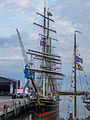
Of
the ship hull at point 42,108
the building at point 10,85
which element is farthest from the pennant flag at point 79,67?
the building at point 10,85

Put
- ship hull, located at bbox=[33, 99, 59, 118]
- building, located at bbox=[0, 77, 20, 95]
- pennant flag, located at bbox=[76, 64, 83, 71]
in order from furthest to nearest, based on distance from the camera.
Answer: building, located at bbox=[0, 77, 20, 95]
ship hull, located at bbox=[33, 99, 59, 118]
pennant flag, located at bbox=[76, 64, 83, 71]

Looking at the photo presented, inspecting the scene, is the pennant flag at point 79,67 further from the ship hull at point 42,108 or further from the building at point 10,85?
the building at point 10,85

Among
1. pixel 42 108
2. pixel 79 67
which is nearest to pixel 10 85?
pixel 42 108

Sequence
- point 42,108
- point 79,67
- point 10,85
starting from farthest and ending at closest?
point 10,85 < point 42,108 < point 79,67

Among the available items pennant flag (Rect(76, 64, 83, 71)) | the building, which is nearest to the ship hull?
pennant flag (Rect(76, 64, 83, 71))

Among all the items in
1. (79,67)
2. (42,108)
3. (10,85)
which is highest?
(79,67)

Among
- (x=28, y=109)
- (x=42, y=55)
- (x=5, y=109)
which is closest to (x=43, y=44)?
(x=42, y=55)

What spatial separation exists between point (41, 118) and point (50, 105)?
4729 mm

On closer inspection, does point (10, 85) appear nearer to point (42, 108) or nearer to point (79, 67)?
point (42, 108)

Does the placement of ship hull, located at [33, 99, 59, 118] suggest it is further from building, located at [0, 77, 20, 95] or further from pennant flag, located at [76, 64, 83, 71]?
building, located at [0, 77, 20, 95]

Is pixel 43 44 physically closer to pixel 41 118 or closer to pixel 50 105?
pixel 50 105

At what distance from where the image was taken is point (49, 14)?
58094 mm

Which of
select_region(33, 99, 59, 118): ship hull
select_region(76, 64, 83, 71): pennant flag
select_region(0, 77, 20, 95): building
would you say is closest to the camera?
select_region(76, 64, 83, 71): pennant flag

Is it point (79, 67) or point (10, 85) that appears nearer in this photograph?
point (79, 67)
